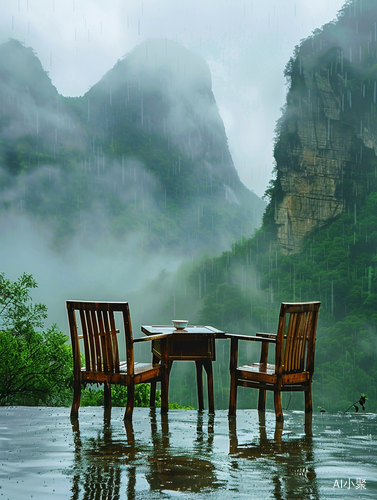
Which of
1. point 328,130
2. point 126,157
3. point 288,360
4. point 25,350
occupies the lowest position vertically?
point 25,350

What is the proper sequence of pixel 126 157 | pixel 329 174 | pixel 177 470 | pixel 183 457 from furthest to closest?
pixel 126 157, pixel 329 174, pixel 183 457, pixel 177 470

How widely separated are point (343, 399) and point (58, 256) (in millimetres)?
28252

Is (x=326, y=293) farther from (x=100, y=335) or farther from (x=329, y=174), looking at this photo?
(x=100, y=335)

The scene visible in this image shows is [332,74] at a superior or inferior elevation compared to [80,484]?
superior

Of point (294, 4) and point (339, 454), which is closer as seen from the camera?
point (339, 454)

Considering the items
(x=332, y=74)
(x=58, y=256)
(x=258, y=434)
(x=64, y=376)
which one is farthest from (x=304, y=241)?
(x=258, y=434)

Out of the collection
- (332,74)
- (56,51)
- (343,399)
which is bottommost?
(343,399)

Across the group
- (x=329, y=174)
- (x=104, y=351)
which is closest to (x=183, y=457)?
(x=104, y=351)

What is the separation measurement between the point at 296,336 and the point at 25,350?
3.38 metres

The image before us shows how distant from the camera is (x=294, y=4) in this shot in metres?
56.4

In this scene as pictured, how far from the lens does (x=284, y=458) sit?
2338mm

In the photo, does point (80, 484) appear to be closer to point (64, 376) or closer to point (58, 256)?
point (64, 376)

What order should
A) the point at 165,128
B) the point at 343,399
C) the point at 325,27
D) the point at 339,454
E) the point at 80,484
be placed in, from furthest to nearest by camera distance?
the point at 165,128 → the point at 325,27 → the point at 343,399 → the point at 339,454 → the point at 80,484

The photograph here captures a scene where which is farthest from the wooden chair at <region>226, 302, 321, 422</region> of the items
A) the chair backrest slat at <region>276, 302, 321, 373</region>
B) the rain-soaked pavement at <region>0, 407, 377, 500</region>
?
the rain-soaked pavement at <region>0, 407, 377, 500</region>
